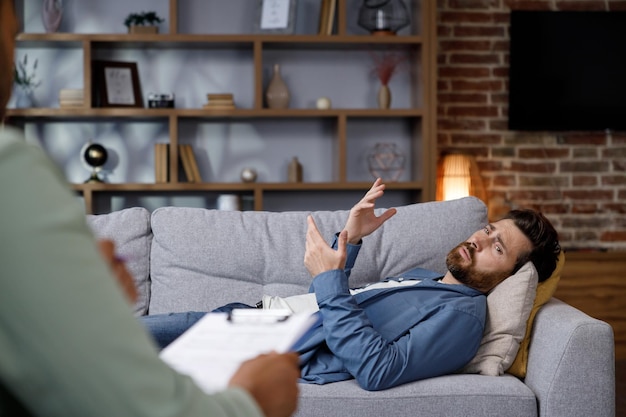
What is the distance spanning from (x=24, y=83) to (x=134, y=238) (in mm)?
2248

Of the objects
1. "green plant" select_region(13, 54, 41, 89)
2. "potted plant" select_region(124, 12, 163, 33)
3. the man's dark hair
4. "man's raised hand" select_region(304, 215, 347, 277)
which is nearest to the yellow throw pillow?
the man's dark hair

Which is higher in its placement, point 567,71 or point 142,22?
point 142,22

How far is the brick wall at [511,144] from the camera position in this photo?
4.84m

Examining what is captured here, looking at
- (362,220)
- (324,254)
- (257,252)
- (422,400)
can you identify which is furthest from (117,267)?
(257,252)

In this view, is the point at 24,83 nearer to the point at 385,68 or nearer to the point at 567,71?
the point at 385,68

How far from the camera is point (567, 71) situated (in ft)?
16.1

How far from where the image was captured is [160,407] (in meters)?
0.58

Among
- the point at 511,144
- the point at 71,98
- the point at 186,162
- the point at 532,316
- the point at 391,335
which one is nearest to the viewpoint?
the point at 391,335

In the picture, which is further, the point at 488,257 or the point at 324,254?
the point at 488,257

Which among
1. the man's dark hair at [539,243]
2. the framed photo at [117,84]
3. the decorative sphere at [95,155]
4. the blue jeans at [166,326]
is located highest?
the framed photo at [117,84]

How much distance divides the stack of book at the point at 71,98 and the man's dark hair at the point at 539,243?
281 cm

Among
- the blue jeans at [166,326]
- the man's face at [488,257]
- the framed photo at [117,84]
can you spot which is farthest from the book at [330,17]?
the blue jeans at [166,326]

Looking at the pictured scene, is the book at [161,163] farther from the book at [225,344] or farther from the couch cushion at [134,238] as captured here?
the book at [225,344]

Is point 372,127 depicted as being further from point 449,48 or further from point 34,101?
point 34,101
